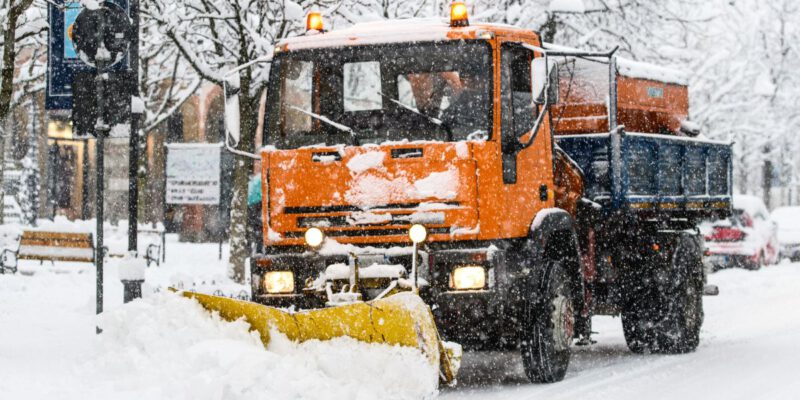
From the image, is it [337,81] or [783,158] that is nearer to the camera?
[337,81]

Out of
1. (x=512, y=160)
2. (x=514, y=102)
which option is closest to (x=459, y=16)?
(x=514, y=102)

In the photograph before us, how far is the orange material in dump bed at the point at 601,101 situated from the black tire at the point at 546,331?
204 cm

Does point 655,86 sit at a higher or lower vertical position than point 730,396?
higher

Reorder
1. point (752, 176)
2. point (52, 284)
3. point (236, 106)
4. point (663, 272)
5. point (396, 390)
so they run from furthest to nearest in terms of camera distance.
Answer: point (752, 176)
point (52, 284)
point (663, 272)
point (236, 106)
point (396, 390)

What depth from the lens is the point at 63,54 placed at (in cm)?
1189

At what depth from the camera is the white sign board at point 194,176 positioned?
21297 mm

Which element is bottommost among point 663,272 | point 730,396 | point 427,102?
point 730,396

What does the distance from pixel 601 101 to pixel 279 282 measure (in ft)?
12.8

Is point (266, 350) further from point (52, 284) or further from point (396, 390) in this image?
point (52, 284)

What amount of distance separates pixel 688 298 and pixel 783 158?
36.4 m

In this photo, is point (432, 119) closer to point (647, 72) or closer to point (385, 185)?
point (385, 185)

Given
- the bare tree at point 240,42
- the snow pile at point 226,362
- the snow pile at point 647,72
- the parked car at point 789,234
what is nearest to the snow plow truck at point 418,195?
the snow pile at point 226,362

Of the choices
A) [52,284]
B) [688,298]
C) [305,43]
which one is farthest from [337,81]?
[52,284]

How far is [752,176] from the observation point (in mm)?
65812
